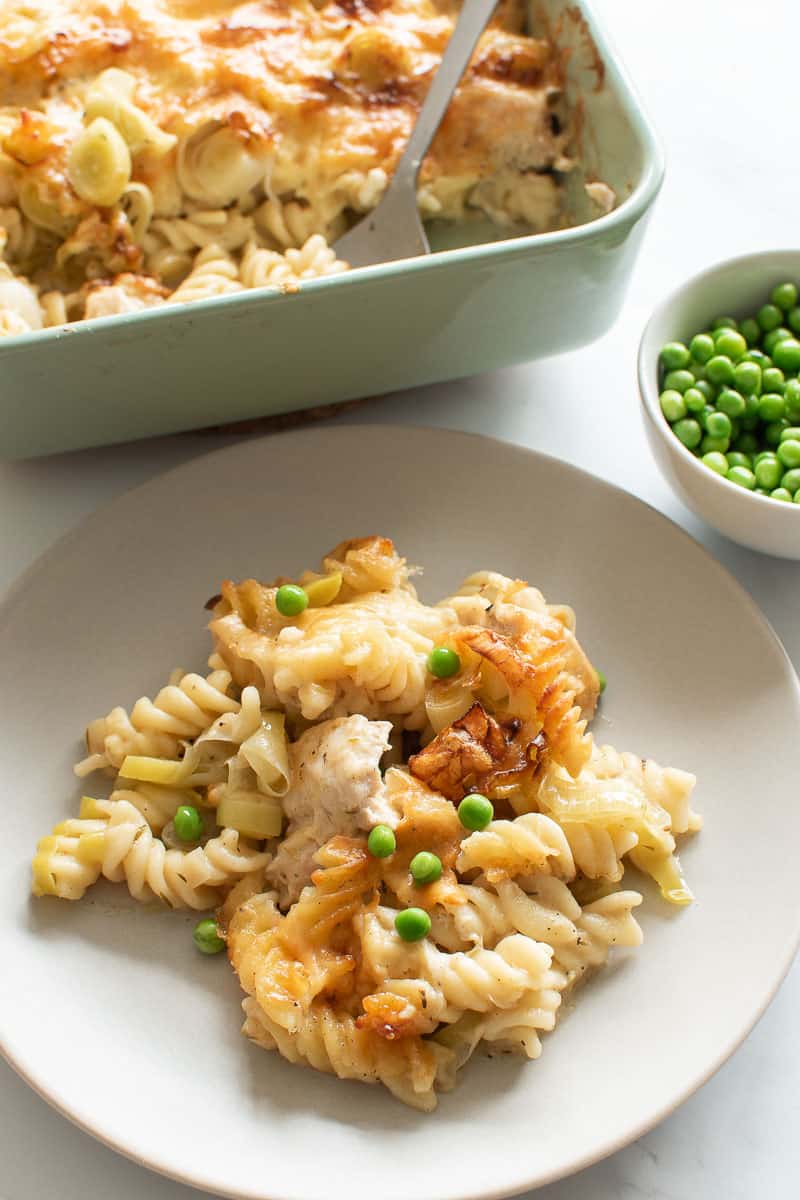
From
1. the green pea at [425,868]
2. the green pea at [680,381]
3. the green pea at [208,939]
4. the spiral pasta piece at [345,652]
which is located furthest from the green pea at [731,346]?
the green pea at [208,939]

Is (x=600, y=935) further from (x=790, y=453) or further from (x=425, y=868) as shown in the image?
(x=790, y=453)

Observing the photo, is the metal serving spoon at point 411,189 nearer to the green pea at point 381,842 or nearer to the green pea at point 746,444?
the green pea at point 746,444

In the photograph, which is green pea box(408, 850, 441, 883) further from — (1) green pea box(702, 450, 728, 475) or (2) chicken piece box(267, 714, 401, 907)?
(1) green pea box(702, 450, 728, 475)

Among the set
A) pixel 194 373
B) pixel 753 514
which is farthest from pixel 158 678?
pixel 753 514

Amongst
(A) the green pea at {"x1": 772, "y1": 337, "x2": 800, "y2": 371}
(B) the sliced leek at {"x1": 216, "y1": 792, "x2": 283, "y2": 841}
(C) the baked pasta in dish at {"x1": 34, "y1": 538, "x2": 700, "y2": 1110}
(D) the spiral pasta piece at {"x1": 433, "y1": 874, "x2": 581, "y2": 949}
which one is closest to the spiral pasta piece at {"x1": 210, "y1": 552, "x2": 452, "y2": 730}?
(C) the baked pasta in dish at {"x1": 34, "y1": 538, "x2": 700, "y2": 1110}

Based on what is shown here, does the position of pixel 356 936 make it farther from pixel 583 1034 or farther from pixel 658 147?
pixel 658 147
